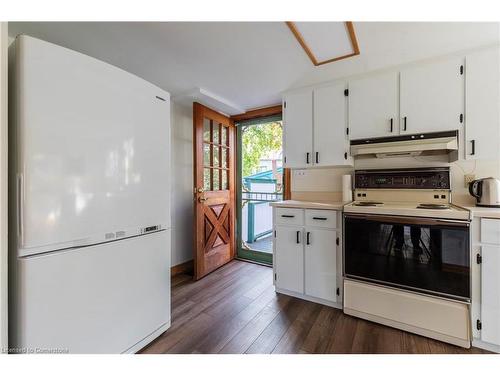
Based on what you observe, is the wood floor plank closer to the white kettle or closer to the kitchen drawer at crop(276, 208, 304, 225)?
the kitchen drawer at crop(276, 208, 304, 225)

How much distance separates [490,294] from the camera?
1388 millimetres

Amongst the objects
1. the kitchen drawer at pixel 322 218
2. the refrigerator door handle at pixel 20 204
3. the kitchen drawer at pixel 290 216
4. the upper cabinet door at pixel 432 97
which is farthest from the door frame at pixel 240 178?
the refrigerator door handle at pixel 20 204

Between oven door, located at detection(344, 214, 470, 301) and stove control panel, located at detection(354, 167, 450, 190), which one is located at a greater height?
stove control panel, located at detection(354, 167, 450, 190)

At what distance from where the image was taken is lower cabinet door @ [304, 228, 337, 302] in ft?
6.26

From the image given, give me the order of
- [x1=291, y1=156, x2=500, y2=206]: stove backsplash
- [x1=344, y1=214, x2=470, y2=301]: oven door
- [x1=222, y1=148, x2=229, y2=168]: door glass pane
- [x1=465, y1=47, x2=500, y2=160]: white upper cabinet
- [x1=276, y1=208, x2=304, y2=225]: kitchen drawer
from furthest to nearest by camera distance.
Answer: [x1=222, y1=148, x2=229, y2=168]: door glass pane
[x1=276, y1=208, x2=304, y2=225]: kitchen drawer
[x1=291, y1=156, x2=500, y2=206]: stove backsplash
[x1=465, y1=47, x2=500, y2=160]: white upper cabinet
[x1=344, y1=214, x2=470, y2=301]: oven door

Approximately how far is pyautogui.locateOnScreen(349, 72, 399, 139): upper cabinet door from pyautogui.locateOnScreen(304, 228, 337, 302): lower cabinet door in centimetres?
100

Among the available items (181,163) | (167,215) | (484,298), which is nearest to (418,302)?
(484,298)

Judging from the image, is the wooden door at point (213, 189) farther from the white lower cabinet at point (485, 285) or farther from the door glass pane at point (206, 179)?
the white lower cabinet at point (485, 285)

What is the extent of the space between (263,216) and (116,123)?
114 inches

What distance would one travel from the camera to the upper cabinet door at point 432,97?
1.66m

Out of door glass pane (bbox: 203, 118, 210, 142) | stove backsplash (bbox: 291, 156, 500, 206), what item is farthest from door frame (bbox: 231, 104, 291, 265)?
door glass pane (bbox: 203, 118, 210, 142)

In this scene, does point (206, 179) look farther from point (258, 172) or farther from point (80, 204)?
point (80, 204)

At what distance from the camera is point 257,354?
4.60 ft

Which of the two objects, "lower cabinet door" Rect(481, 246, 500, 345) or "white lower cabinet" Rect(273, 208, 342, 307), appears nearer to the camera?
"lower cabinet door" Rect(481, 246, 500, 345)
